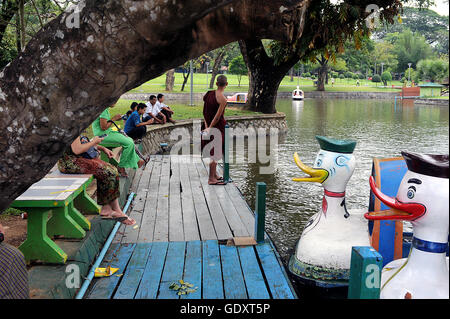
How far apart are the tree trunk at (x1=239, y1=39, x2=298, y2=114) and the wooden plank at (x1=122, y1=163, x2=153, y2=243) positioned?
33.1 feet

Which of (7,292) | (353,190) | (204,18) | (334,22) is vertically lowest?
(353,190)

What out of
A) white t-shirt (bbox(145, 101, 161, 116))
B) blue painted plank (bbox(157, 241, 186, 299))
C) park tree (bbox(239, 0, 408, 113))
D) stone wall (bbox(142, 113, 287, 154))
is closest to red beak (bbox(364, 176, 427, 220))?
blue painted plank (bbox(157, 241, 186, 299))

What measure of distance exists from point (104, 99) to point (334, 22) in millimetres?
12342

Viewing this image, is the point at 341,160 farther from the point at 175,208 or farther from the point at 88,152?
the point at 175,208

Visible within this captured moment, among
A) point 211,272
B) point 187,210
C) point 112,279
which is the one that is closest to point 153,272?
point 112,279

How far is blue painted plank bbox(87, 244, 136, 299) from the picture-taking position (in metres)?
3.83

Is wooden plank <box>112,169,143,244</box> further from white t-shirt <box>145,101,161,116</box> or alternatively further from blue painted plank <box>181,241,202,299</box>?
white t-shirt <box>145,101,161,116</box>

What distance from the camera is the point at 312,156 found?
1231 cm

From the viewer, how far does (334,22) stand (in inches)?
524

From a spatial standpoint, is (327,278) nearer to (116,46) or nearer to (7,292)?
(7,292)

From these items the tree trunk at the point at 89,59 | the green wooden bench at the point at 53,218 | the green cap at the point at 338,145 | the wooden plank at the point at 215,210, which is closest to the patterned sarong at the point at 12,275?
the tree trunk at the point at 89,59

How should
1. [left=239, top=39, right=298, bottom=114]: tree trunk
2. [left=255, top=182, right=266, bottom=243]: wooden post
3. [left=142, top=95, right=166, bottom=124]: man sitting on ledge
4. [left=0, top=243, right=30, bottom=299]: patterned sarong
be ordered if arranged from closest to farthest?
[left=0, top=243, right=30, bottom=299]: patterned sarong
[left=255, top=182, right=266, bottom=243]: wooden post
[left=142, top=95, right=166, bottom=124]: man sitting on ledge
[left=239, top=39, right=298, bottom=114]: tree trunk

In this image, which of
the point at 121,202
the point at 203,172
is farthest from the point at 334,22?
the point at 121,202

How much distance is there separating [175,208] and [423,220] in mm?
4236
